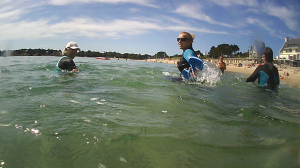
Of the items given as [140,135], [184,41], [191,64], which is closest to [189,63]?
[191,64]

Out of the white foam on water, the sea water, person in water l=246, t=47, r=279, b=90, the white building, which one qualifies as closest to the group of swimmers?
person in water l=246, t=47, r=279, b=90

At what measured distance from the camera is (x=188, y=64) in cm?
798

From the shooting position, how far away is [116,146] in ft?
7.12

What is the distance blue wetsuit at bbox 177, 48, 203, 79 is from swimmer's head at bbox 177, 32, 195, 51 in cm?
50

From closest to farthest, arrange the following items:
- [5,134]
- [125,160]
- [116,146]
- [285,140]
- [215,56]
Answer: [125,160], [116,146], [5,134], [285,140], [215,56]

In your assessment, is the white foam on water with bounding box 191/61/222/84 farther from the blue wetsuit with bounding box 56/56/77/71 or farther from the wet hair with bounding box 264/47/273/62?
the blue wetsuit with bounding box 56/56/77/71

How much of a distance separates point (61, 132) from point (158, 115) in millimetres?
1613

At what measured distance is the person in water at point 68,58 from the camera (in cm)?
829

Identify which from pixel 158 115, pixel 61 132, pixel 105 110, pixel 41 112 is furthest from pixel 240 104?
→ pixel 41 112

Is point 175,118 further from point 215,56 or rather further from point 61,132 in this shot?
point 215,56

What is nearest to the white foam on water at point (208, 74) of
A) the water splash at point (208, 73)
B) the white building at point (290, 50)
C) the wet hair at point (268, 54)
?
the water splash at point (208, 73)

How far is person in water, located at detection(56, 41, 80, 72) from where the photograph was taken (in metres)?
8.29

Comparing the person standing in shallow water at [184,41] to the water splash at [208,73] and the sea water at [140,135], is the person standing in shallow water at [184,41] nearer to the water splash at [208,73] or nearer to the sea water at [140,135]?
the water splash at [208,73]

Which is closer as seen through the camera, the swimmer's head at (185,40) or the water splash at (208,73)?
the water splash at (208,73)
